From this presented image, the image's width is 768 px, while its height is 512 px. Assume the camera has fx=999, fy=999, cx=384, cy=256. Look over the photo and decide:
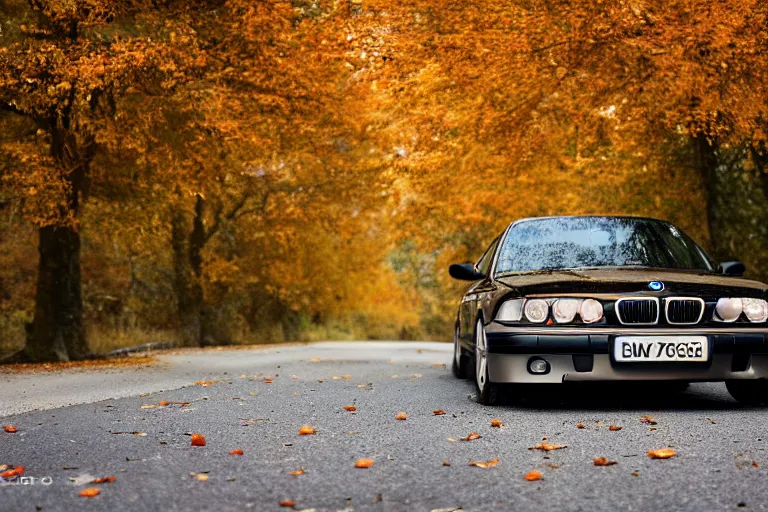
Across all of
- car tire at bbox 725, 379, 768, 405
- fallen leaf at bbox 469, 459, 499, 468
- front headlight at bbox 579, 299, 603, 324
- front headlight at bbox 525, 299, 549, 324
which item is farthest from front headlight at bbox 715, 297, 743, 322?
fallen leaf at bbox 469, 459, 499, 468

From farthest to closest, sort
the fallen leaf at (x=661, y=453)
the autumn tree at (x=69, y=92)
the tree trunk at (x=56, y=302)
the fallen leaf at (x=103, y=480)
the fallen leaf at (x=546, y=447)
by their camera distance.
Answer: the tree trunk at (x=56, y=302) < the autumn tree at (x=69, y=92) < the fallen leaf at (x=546, y=447) < the fallen leaf at (x=661, y=453) < the fallen leaf at (x=103, y=480)

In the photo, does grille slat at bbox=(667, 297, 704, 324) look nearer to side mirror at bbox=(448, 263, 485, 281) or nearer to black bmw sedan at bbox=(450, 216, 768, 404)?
black bmw sedan at bbox=(450, 216, 768, 404)

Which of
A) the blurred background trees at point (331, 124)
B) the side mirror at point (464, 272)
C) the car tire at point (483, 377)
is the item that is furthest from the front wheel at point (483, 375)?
the blurred background trees at point (331, 124)

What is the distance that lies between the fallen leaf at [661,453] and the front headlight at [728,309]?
2219 millimetres

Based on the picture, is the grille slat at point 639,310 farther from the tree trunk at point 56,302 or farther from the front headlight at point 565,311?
the tree trunk at point 56,302

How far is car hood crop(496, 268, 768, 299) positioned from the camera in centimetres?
748

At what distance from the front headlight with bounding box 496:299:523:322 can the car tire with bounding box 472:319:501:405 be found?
237 mm

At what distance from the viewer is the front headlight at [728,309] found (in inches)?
295

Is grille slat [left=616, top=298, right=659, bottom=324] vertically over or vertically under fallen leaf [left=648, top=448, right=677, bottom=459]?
over

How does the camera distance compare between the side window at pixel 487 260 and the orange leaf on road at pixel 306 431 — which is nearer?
the orange leaf on road at pixel 306 431

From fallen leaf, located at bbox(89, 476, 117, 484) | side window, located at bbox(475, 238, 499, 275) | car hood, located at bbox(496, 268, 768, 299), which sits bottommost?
fallen leaf, located at bbox(89, 476, 117, 484)

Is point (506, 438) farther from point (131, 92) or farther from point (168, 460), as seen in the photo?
point (131, 92)

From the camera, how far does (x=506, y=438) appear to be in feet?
20.3

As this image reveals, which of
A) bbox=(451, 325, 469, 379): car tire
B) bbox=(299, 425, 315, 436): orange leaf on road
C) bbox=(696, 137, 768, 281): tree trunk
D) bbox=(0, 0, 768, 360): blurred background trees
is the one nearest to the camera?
bbox=(299, 425, 315, 436): orange leaf on road
